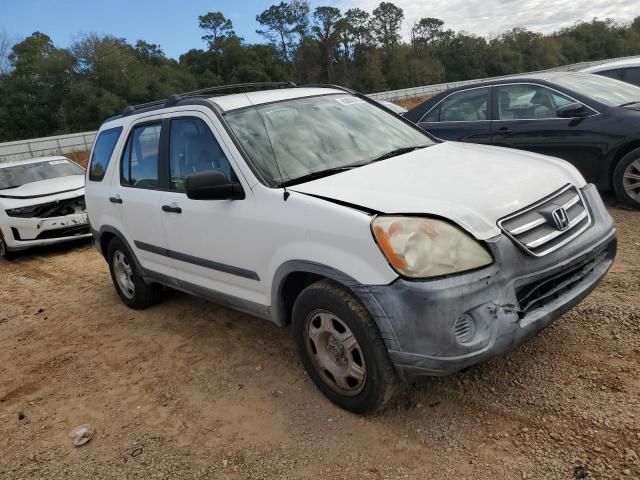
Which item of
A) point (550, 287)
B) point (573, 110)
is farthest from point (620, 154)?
point (550, 287)

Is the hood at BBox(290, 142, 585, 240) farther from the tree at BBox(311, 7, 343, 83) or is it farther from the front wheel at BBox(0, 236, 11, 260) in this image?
the tree at BBox(311, 7, 343, 83)

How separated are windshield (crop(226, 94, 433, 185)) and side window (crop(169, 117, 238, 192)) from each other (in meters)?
0.19

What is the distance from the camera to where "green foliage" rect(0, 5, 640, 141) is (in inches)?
1735

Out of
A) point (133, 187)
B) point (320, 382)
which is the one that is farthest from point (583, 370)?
point (133, 187)

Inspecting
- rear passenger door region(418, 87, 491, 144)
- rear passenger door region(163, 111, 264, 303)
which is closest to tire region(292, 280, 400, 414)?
rear passenger door region(163, 111, 264, 303)

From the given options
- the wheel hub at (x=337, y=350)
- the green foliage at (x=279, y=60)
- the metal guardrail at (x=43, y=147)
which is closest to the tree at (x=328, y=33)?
the green foliage at (x=279, y=60)

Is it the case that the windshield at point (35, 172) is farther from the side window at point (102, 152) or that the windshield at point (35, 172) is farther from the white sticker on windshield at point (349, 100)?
the white sticker on windshield at point (349, 100)

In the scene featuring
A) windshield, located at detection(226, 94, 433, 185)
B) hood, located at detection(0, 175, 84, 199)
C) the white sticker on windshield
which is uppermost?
the white sticker on windshield

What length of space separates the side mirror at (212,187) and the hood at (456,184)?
430 millimetres

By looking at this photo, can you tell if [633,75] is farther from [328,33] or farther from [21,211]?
[328,33]

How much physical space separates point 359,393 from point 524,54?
8694 cm

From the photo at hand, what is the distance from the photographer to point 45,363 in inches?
171

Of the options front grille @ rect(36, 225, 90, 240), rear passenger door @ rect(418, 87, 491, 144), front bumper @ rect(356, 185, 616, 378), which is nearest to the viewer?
front bumper @ rect(356, 185, 616, 378)

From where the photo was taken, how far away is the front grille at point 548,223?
8.67 feet
